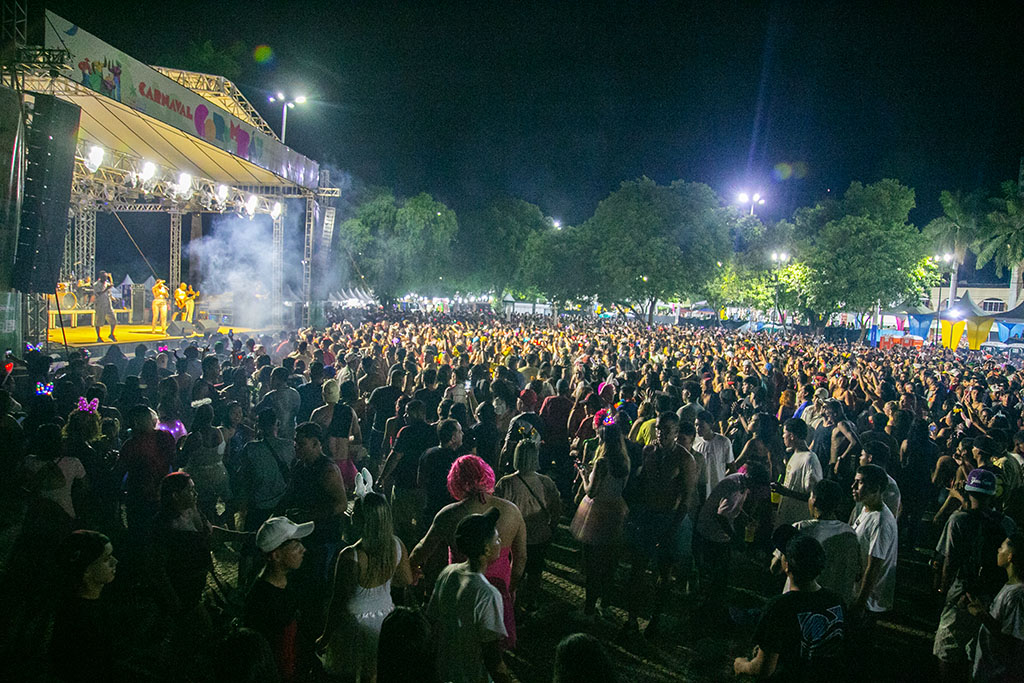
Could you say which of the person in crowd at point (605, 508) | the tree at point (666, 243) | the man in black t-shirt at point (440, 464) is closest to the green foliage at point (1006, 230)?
the tree at point (666, 243)

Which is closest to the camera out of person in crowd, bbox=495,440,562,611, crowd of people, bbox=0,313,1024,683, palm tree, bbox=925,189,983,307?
crowd of people, bbox=0,313,1024,683

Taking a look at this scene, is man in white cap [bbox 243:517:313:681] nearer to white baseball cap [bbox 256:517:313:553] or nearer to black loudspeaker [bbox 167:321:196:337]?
white baseball cap [bbox 256:517:313:553]

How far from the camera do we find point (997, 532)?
409 centimetres

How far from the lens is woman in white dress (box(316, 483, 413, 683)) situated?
3.31 m

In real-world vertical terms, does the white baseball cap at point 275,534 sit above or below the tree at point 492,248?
below

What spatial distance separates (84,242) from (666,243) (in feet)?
88.7

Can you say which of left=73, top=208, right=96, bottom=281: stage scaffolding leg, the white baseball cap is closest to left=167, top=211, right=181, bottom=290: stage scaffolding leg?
left=73, top=208, right=96, bottom=281: stage scaffolding leg

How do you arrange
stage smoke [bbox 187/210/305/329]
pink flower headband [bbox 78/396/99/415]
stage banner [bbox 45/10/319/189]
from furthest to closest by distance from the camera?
stage smoke [bbox 187/210/305/329]
stage banner [bbox 45/10/319/189]
pink flower headband [bbox 78/396/99/415]

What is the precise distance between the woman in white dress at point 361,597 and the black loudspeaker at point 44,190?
9060 mm

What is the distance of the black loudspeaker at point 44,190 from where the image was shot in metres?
9.92

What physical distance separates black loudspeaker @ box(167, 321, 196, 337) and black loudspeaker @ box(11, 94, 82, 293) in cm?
1084

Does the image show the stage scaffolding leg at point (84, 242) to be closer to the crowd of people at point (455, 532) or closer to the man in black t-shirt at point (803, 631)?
the crowd of people at point (455, 532)

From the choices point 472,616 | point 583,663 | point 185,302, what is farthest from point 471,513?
point 185,302

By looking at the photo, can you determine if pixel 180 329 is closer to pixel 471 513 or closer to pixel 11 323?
pixel 11 323
